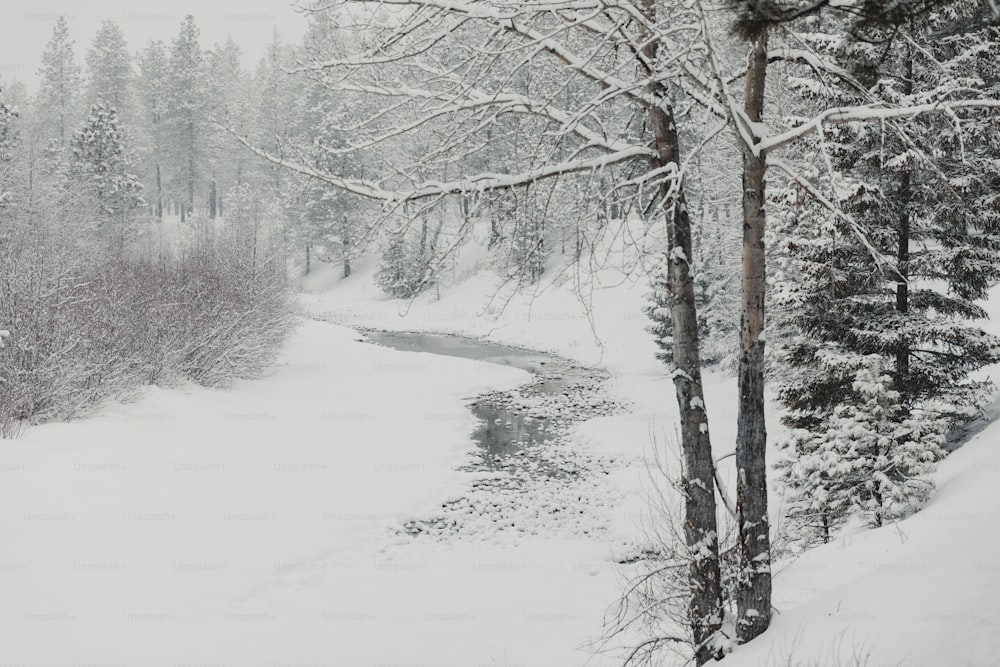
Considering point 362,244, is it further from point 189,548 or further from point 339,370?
point 339,370

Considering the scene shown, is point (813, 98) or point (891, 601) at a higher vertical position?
point (813, 98)

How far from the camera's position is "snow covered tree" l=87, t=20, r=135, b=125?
58625 mm

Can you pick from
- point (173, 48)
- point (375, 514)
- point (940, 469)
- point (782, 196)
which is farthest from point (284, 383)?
point (173, 48)

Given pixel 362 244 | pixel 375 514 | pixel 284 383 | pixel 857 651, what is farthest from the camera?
pixel 284 383

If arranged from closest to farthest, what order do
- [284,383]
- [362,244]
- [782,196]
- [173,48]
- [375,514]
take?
1. [362,244]
2. [782,196]
3. [375,514]
4. [284,383]
5. [173,48]

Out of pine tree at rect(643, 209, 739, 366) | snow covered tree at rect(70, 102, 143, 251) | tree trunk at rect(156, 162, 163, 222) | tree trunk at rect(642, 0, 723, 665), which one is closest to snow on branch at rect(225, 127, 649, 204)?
tree trunk at rect(642, 0, 723, 665)

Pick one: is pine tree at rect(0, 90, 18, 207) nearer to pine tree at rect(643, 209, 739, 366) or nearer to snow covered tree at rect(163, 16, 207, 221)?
pine tree at rect(643, 209, 739, 366)

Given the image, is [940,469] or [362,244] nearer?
[362,244]

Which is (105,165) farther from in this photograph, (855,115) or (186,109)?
(855,115)

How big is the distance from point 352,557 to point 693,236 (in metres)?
8.87

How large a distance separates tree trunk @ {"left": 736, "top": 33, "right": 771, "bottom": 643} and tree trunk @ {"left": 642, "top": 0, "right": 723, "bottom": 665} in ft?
1.02

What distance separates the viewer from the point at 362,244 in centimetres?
435

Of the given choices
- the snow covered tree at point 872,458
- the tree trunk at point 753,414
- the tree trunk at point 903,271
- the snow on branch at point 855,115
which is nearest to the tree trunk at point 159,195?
the tree trunk at point 903,271

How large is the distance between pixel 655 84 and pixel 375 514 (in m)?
9.05
